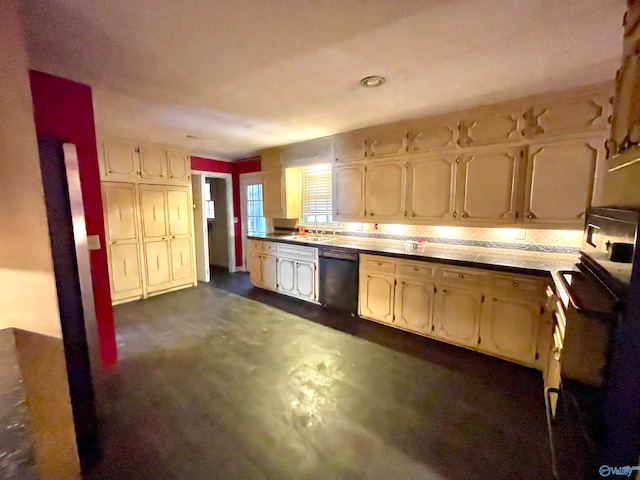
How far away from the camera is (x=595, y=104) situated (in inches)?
85.5

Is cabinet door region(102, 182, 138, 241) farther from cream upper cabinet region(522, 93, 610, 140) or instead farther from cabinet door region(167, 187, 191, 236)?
cream upper cabinet region(522, 93, 610, 140)

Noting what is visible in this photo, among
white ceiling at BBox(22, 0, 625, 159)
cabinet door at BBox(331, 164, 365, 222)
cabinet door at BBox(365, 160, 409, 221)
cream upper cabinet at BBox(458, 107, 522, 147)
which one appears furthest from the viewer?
cabinet door at BBox(331, 164, 365, 222)

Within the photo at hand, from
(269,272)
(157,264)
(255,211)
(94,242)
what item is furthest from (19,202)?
(255,211)

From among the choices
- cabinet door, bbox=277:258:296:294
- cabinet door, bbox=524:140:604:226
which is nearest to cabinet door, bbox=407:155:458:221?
cabinet door, bbox=524:140:604:226

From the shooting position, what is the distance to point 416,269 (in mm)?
2955

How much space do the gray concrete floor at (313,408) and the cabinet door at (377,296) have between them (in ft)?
0.77

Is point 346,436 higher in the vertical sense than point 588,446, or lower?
lower

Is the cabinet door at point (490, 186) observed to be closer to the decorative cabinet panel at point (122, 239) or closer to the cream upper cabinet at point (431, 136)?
the cream upper cabinet at point (431, 136)

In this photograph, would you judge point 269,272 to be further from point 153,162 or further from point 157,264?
point 153,162

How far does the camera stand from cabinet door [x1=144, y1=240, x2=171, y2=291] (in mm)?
4324

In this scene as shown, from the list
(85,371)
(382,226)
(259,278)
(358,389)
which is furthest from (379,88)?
(259,278)

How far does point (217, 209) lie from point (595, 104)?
6117mm

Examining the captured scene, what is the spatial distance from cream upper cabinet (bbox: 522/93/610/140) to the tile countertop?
1117 millimetres

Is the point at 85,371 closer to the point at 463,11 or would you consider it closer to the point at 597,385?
the point at 597,385
